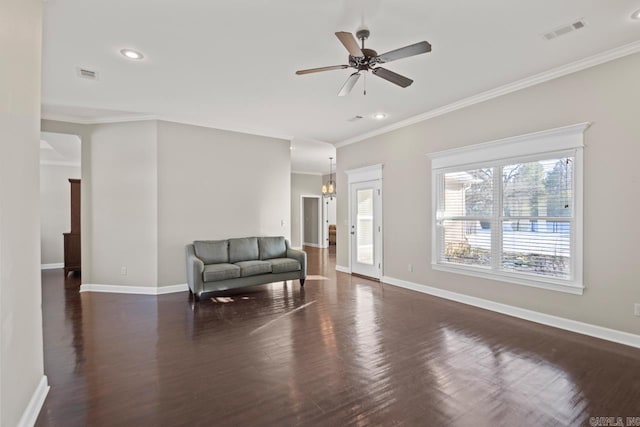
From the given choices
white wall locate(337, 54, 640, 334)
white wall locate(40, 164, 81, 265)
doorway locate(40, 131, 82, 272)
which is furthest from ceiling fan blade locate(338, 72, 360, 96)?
white wall locate(40, 164, 81, 265)

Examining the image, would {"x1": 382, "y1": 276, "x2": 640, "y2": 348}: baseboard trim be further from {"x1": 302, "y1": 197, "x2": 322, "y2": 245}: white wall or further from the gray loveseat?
{"x1": 302, "y1": 197, "x2": 322, "y2": 245}: white wall

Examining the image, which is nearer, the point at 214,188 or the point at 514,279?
the point at 514,279

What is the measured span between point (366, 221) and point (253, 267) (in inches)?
101

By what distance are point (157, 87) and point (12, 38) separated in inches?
93.1

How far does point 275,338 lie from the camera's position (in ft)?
11.0

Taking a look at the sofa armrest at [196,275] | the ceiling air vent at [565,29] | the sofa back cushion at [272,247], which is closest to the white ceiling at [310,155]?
the sofa back cushion at [272,247]

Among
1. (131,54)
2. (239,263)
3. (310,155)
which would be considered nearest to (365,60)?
(131,54)

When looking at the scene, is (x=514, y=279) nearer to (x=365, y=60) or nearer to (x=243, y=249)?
(x=365, y=60)

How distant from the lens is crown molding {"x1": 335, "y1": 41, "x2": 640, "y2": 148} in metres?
3.16

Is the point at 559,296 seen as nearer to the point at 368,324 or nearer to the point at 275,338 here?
A: the point at 368,324

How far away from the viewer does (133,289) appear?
5223mm

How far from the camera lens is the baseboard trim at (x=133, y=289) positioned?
17.0 ft

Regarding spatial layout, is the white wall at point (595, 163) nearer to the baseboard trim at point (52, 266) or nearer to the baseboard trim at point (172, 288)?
the baseboard trim at point (172, 288)

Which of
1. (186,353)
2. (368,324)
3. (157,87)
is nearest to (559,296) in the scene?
(368,324)
